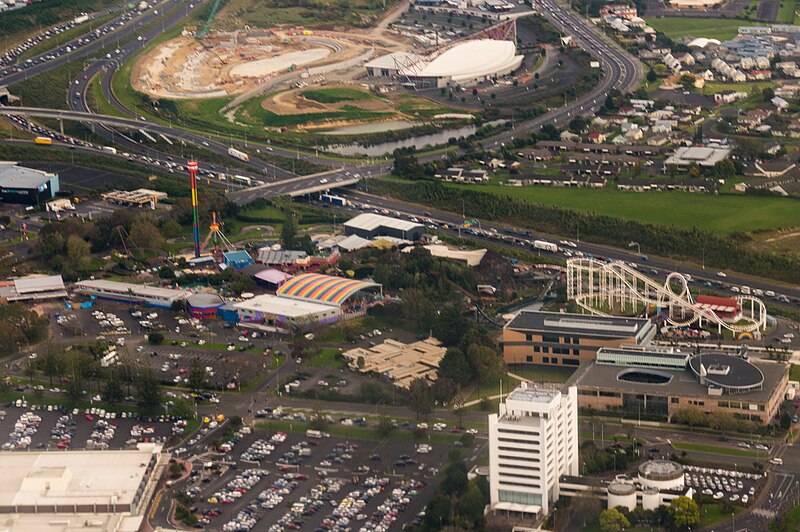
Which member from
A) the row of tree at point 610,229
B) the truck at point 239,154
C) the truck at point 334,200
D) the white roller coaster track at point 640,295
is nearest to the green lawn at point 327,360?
the white roller coaster track at point 640,295

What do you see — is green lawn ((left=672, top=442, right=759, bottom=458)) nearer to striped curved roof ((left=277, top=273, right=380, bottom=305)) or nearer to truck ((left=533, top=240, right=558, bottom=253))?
striped curved roof ((left=277, top=273, right=380, bottom=305))

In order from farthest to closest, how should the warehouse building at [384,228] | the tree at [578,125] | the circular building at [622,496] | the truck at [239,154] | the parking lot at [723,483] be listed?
the tree at [578,125] < the truck at [239,154] < the warehouse building at [384,228] < the parking lot at [723,483] < the circular building at [622,496]

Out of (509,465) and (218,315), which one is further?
(218,315)

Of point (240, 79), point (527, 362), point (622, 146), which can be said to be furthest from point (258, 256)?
point (240, 79)

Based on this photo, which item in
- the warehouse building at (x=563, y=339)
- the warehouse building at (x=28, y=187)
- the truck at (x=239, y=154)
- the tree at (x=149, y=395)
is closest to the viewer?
the tree at (x=149, y=395)

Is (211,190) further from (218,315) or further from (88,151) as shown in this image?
(218,315)

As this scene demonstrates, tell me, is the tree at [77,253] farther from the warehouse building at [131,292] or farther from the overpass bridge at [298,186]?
the overpass bridge at [298,186]
